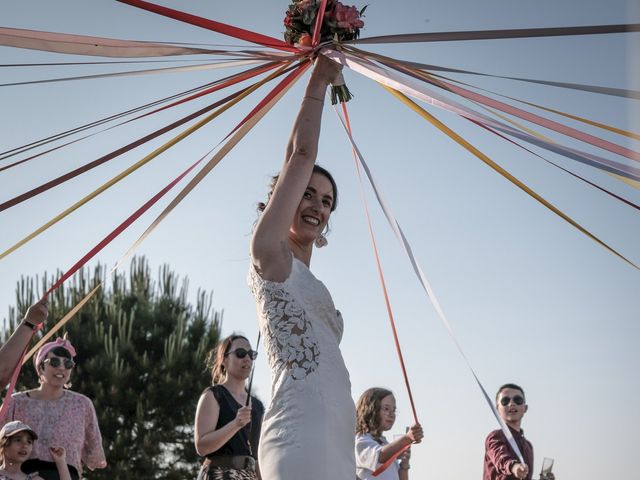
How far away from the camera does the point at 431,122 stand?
327 cm

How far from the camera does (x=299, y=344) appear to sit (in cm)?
242

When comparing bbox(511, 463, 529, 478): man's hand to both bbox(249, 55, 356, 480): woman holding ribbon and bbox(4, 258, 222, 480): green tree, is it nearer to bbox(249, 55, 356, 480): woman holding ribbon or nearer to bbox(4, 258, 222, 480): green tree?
bbox(249, 55, 356, 480): woman holding ribbon

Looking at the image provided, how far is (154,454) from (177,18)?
16.3 meters

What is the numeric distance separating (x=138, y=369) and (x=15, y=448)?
14028mm

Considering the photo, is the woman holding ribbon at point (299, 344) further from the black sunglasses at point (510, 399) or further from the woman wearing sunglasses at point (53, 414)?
the black sunglasses at point (510, 399)

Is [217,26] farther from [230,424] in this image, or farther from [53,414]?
[53,414]

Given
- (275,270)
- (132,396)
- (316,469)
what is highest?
(132,396)

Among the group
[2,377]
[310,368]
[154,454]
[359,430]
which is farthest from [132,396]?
[310,368]

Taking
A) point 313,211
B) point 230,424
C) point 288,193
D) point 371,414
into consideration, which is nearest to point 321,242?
point 313,211

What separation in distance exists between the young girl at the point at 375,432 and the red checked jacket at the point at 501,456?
62cm

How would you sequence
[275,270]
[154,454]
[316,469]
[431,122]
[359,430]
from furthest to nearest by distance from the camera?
[154,454] → [359,430] → [431,122] → [275,270] → [316,469]

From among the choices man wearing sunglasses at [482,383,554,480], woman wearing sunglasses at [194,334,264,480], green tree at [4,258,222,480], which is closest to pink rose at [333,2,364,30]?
woman wearing sunglasses at [194,334,264,480]

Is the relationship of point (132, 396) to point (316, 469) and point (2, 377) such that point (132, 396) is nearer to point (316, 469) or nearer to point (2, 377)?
point (2, 377)

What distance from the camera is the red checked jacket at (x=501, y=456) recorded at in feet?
20.7
